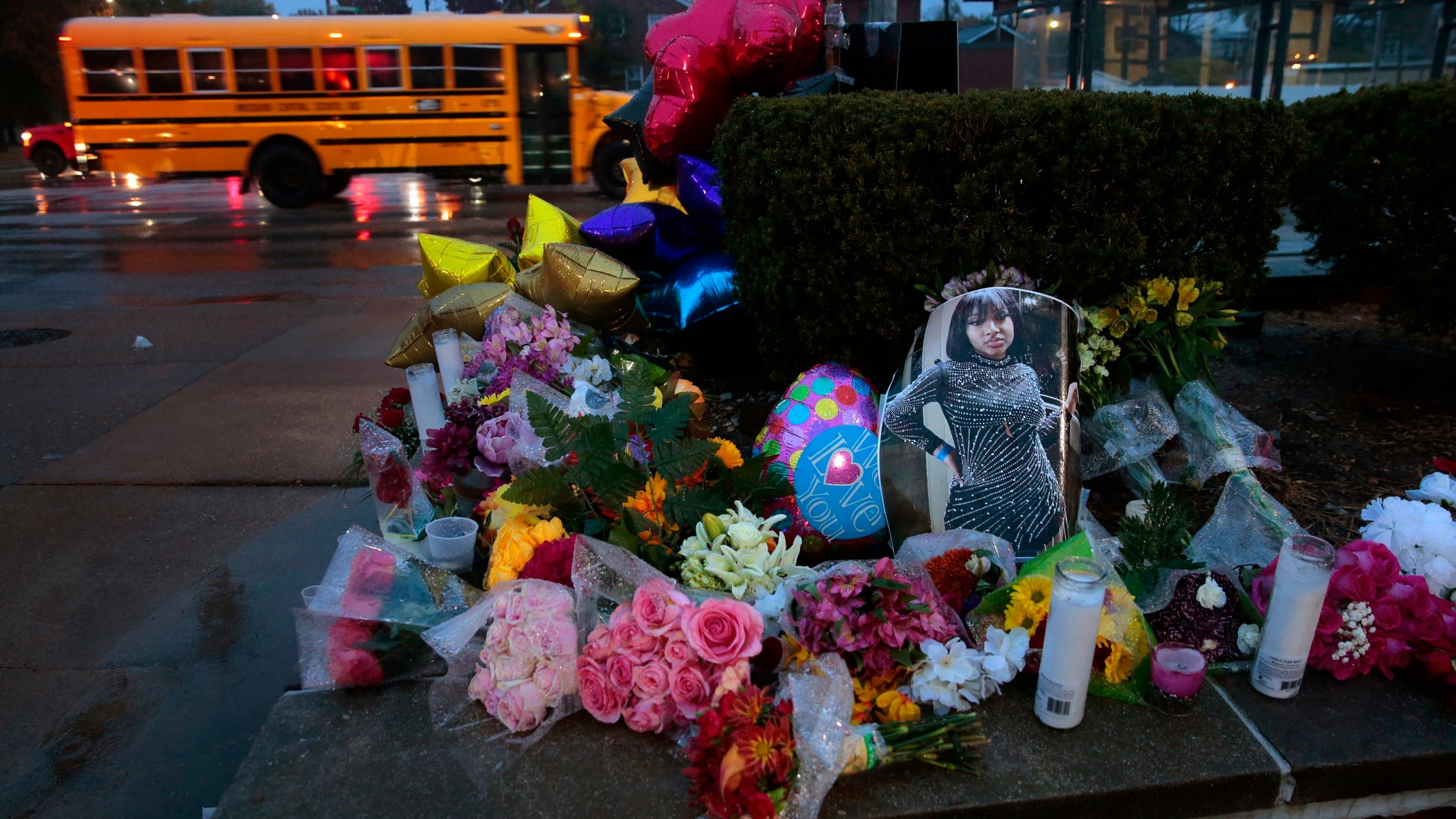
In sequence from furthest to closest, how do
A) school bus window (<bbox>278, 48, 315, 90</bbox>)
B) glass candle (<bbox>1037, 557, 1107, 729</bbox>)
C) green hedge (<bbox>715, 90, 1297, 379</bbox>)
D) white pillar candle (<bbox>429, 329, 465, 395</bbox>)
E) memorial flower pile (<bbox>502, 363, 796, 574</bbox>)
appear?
school bus window (<bbox>278, 48, 315, 90</bbox>) < white pillar candle (<bbox>429, 329, 465, 395</bbox>) < green hedge (<bbox>715, 90, 1297, 379</bbox>) < memorial flower pile (<bbox>502, 363, 796, 574</bbox>) < glass candle (<bbox>1037, 557, 1107, 729</bbox>)

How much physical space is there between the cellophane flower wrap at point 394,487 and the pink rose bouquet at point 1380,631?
98.2 inches

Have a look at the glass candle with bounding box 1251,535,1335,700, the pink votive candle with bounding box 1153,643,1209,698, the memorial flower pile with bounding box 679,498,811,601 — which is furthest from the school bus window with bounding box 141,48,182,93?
the glass candle with bounding box 1251,535,1335,700

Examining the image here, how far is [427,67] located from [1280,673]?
15.6 m

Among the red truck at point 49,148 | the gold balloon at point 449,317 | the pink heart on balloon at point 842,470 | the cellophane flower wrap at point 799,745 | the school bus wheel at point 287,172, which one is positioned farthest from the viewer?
the red truck at point 49,148

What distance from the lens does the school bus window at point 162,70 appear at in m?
14.5

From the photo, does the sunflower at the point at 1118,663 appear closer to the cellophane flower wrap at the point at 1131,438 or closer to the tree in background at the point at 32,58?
the cellophane flower wrap at the point at 1131,438

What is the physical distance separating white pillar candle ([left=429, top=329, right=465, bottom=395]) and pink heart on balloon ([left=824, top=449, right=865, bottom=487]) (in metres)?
1.62

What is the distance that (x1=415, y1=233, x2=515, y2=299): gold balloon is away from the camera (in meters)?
4.73

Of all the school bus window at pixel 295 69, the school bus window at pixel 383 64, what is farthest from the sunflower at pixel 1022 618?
the school bus window at pixel 295 69

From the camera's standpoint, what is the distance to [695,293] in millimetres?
4121

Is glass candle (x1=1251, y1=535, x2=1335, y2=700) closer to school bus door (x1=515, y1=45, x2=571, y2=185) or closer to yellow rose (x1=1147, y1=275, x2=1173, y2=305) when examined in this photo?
yellow rose (x1=1147, y1=275, x2=1173, y2=305)

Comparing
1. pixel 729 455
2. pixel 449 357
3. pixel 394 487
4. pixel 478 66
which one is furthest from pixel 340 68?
pixel 729 455

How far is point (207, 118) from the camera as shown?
48.9 ft

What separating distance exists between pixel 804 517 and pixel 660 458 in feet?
1.81
